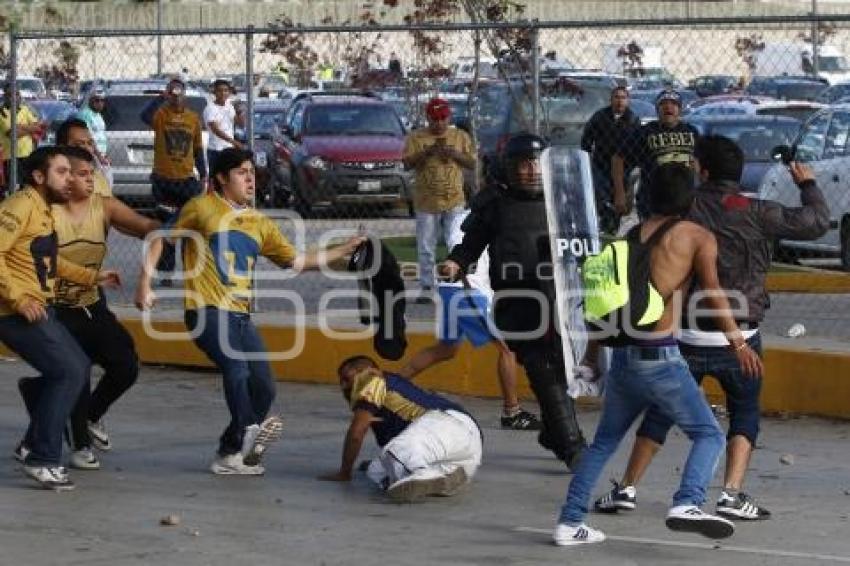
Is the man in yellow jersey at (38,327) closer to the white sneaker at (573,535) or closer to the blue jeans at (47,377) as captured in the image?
the blue jeans at (47,377)

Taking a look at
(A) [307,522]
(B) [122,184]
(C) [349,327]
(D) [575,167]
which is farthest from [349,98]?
(A) [307,522]

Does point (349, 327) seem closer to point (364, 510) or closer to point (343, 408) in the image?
point (343, 408)

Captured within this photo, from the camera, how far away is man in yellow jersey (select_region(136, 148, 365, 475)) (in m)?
10.6

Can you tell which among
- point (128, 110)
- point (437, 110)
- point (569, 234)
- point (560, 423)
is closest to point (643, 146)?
point (437, 110)

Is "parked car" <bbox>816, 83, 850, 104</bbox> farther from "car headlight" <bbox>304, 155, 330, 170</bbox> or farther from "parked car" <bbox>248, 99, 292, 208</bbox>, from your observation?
"car headlight" <bbox>304, 155, 330, 170</bbox>

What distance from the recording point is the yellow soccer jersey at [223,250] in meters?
10.6

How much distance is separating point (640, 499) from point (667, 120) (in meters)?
5.55

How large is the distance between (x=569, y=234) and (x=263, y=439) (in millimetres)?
1848

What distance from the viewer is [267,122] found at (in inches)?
1203

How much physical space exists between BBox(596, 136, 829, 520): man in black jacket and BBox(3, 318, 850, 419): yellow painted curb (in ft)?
9.33

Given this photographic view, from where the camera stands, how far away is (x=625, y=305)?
8609mm

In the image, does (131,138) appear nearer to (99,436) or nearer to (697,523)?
(99,436)

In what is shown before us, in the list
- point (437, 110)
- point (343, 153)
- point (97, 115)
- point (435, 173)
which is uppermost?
point (437, 110)

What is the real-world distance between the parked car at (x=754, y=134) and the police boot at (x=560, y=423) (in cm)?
1385
